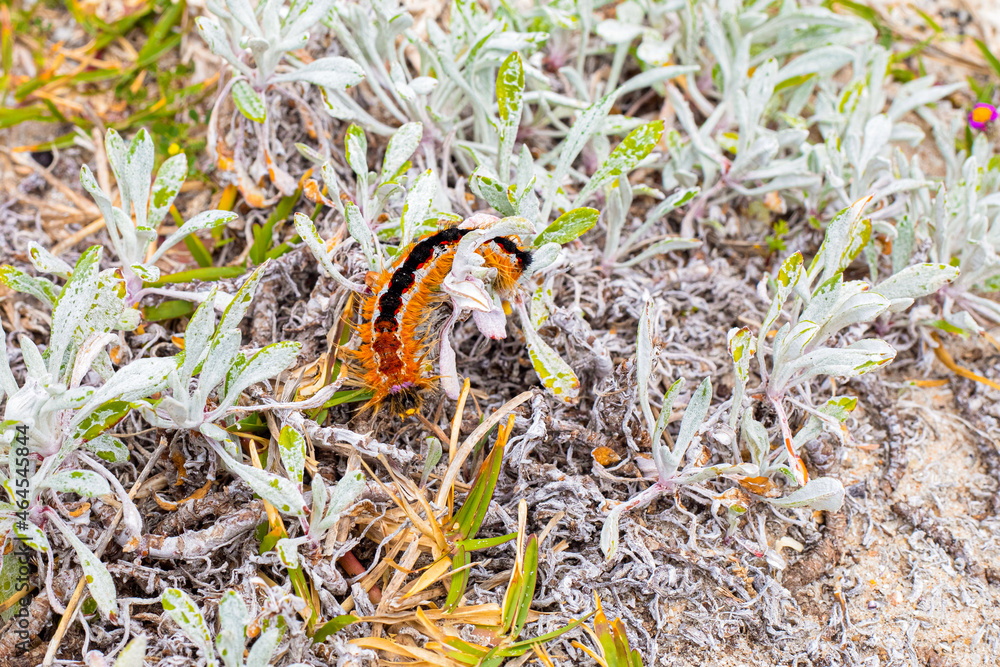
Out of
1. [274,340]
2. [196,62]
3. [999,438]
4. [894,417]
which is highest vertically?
[196,62]

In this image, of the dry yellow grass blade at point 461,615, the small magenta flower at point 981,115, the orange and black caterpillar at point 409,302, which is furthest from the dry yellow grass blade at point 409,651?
the small magenta flower at point 981,115

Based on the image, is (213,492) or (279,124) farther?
(279,124)

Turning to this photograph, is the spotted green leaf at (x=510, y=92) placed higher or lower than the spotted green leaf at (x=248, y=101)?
lower

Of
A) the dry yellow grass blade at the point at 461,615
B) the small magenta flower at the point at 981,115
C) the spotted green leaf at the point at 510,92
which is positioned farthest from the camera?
the small magenta flower at the point at 981,115

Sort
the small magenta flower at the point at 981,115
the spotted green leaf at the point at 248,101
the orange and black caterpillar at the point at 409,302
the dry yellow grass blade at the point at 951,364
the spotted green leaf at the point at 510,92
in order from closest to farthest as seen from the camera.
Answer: the orange and black caterpillar at the point at 409,302
the spotted green leaf at the point at 510,92
the spotted green leaf at the point at 248,101
the dry yellow grass blade at the point at 951,364
the small magenta flower at the point at 981,115

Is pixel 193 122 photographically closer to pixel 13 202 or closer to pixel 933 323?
pixel 13 202

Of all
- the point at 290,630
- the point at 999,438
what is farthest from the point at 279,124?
the point at 999,438

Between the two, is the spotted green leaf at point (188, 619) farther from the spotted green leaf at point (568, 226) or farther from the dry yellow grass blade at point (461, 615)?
the spotted green leaf at point (568, 226)
